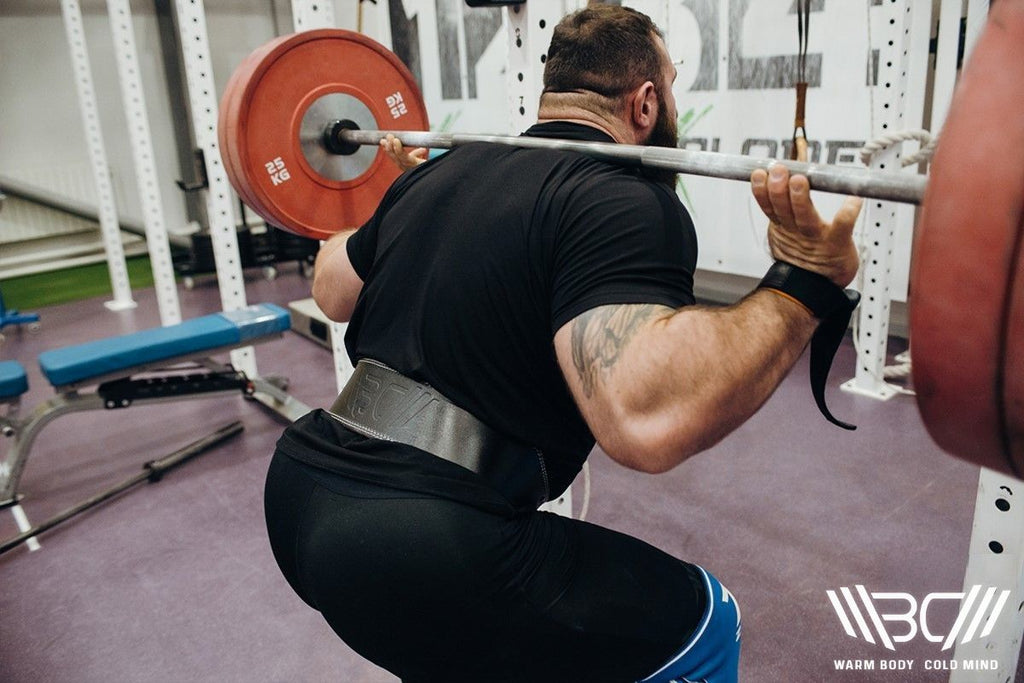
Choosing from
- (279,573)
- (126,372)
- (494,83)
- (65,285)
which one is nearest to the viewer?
(279,573)

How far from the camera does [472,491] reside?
3.25 feet

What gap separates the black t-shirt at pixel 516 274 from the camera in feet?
2.96

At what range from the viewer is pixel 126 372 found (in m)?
2.60

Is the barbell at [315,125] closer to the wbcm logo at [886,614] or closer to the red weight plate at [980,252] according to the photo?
the red weight plate at [980,252]

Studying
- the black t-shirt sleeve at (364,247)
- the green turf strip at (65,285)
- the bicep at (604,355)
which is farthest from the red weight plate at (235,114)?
the green turf strip at (65,285)

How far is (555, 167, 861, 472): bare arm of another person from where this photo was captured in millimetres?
829

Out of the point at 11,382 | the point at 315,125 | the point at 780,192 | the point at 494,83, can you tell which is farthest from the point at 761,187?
the point at 494,83

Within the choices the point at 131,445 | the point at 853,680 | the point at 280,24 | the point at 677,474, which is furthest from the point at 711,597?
the point at 280,24

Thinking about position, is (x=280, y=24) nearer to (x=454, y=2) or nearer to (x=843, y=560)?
(x=454, y=2)

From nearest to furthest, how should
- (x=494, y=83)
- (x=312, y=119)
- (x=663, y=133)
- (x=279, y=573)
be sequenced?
1. (x=663, y=133)
2. (x=312, y=119)
3. (x=279, y=573)
4. (x=494, y=83)

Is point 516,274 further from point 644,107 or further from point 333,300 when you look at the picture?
point 333,300

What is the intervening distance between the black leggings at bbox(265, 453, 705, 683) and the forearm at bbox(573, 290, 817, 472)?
8.7 inches

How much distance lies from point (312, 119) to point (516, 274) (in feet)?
3.39

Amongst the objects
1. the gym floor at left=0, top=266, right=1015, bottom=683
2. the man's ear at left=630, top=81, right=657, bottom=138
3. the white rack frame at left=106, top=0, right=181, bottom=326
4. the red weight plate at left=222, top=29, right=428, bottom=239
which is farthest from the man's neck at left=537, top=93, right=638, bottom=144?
the white rack frame at left=106, top=0, right=181, bottom=326
